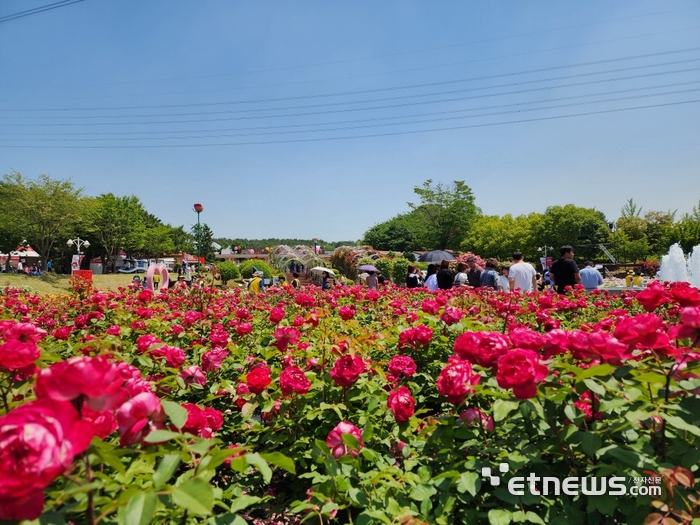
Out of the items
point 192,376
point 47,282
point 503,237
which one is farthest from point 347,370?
point 503,237

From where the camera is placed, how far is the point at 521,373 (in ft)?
3.81

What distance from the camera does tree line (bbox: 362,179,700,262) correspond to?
42941mm

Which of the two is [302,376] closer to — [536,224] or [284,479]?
[284,479]

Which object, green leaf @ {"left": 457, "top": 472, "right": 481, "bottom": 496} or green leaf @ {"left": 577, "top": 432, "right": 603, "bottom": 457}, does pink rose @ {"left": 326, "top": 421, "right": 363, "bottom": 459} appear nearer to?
green leaf @ {"left": 457, "top": 472, "right": 481, "bottom": 496}

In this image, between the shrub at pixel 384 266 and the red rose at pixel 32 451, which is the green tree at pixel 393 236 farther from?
the red rose at pixel 32 451

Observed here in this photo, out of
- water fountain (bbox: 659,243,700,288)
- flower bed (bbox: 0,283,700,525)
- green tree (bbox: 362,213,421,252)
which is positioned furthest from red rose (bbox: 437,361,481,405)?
green tree (bbox: 362,213,421,252)

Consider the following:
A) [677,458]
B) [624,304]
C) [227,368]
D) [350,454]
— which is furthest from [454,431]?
[624,304]

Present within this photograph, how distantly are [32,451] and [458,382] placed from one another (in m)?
1.12

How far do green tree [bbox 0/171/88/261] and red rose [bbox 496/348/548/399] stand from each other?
38.3m

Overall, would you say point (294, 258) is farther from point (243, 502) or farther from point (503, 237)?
point (503, 237)

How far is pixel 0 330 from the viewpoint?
6.36 ft

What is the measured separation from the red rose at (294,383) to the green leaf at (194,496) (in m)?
0.93

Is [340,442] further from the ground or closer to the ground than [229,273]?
closer to the ground

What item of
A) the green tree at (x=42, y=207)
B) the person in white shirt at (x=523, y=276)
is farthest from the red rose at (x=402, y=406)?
the green tree at (x=42, y=207)
